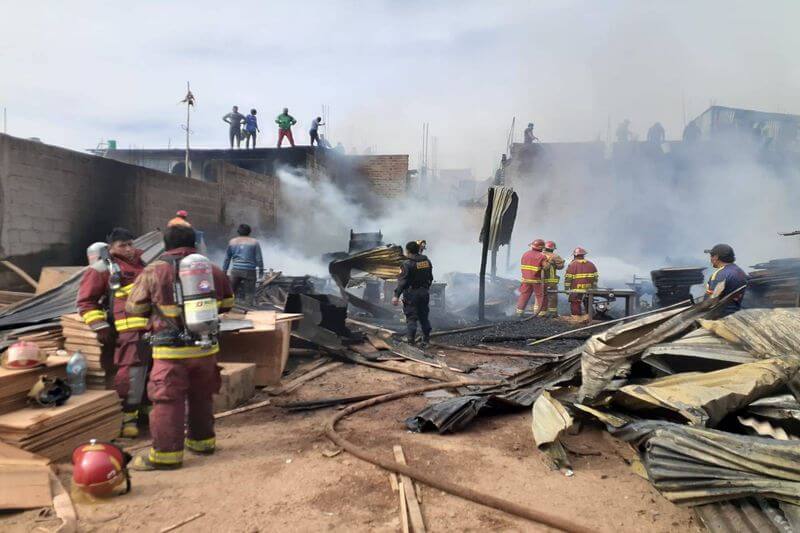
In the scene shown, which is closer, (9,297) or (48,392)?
(48,392)

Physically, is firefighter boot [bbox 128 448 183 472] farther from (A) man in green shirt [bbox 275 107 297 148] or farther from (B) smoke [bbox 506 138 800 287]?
(B) smoke [bbox 506 138 800 287]

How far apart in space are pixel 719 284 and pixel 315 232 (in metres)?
14.0

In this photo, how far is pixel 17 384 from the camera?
129 inches

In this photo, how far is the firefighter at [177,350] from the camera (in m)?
3.22

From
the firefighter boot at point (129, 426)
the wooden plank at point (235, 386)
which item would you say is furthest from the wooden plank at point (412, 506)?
the firefighter boot at point (129, 426)

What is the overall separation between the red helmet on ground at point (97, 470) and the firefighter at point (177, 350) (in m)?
0.40

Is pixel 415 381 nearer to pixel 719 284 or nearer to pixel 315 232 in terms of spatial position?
pixel 719 284

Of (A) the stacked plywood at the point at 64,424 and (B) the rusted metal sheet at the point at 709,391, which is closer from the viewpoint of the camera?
(B) the rusted metal sheet at the point at 709,391

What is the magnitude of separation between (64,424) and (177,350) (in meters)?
0.91

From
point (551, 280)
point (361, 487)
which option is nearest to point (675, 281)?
point (551, 280)

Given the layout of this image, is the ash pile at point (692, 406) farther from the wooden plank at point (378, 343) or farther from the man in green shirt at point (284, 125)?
the man in green shirt at point (284, 125)

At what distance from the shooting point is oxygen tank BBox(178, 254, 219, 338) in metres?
3.21

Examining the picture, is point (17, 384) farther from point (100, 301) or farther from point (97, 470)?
point (97, 470)

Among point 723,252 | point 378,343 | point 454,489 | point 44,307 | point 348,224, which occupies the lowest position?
point 378,343
